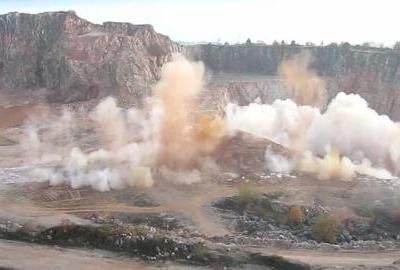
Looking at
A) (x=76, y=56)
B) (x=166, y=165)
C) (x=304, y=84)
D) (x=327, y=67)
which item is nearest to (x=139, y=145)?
(x=166, y=165)

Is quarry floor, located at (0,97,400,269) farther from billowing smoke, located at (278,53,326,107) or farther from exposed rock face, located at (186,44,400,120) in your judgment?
billowing smoke, located at (278,53,326,107)

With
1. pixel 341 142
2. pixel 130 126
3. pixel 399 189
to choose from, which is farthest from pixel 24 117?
pixel 399 189

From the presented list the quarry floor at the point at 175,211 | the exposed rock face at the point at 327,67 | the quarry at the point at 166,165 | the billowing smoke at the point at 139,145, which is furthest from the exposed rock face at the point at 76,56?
the quarry floor at the point at 175,211

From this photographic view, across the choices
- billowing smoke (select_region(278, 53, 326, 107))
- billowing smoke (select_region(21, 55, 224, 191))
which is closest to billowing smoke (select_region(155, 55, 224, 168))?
billowing smoke (select_region(21, 55, 224, 191))

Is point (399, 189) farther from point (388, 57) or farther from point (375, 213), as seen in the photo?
point (388, 57)

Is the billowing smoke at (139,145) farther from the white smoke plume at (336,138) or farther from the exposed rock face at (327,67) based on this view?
the exposed rock face at (327,67)

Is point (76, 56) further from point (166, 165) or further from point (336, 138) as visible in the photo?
point (166, 165)
